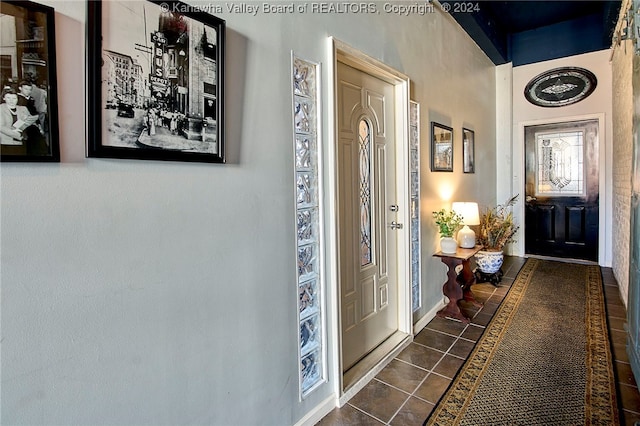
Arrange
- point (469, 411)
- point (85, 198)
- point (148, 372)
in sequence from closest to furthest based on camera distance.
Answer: point (85, 198), point (148, 372), point (469, 411)

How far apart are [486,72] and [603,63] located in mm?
1572

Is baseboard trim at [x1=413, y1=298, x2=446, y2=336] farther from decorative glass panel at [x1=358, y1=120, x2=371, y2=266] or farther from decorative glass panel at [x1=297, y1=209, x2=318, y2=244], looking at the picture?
decorative glass panel at [x1=297, y1=209, x2=318, y2=244]

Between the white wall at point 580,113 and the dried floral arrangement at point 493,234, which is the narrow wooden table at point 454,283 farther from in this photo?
the white wall at point 580,113

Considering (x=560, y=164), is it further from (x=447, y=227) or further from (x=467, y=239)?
(x=447, y=227)

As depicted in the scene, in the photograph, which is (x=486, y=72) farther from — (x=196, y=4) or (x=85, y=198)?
(x=85, y=198)

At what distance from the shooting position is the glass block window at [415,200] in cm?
289

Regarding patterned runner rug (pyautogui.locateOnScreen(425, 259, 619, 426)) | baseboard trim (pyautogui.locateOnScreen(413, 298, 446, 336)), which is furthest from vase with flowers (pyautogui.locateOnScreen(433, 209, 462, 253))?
patterned runner rug (pyautogui.locateOnScreen(425, 259, 619, 426))

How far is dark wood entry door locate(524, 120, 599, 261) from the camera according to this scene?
16.3 feet

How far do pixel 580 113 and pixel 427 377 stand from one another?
4.78 m

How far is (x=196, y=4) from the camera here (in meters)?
1.30

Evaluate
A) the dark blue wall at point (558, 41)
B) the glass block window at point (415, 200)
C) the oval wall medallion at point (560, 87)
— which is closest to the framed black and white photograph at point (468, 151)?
the glass block window at point (415, 200)

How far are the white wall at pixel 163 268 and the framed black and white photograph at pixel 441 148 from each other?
147cm

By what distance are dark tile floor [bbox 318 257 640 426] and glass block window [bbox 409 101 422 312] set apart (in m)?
0.36

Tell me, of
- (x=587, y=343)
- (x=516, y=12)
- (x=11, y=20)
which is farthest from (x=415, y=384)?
(x=516, y=12)
